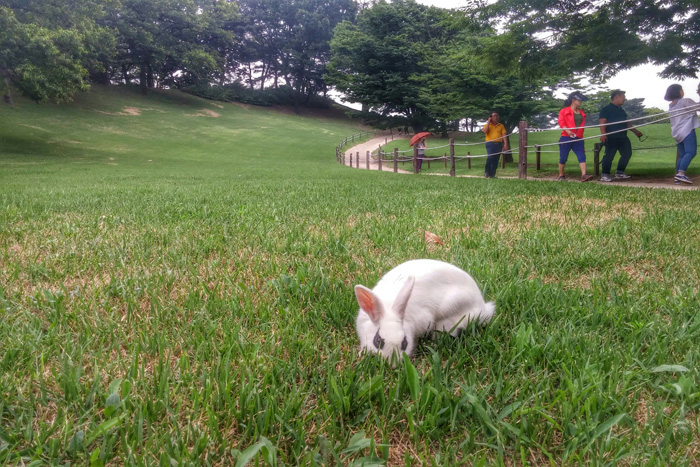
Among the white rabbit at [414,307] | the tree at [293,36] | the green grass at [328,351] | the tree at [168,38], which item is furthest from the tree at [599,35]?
the tree at [293,36]

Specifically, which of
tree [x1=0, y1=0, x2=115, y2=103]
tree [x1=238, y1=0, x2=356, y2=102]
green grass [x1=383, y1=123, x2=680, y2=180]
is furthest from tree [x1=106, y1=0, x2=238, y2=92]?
green grass [x1=383, y1=123, x2=680, y2=180]

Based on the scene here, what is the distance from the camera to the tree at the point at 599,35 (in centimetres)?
1070

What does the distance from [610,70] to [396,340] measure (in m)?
14.4

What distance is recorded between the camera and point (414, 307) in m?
1.80

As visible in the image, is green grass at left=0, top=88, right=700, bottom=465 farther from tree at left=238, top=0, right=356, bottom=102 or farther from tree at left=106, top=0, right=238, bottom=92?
tree at left=238, top=0, right=356, bottom=102

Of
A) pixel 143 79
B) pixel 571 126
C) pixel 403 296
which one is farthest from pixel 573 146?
pixel 143 79

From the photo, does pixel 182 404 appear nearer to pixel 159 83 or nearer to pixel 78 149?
pixel 78 149

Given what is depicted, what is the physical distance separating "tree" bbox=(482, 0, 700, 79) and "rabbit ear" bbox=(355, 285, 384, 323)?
1193 cm

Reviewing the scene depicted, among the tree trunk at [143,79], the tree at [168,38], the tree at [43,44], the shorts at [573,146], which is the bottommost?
the shorts at [573,146]

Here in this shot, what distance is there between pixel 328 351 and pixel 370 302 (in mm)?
288

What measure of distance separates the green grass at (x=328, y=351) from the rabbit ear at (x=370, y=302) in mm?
176

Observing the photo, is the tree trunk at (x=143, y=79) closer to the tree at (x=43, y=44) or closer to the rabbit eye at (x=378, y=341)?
the tree at (x=43, y=44)

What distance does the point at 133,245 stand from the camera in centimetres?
354

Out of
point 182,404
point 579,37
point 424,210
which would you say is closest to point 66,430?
point 182,404
